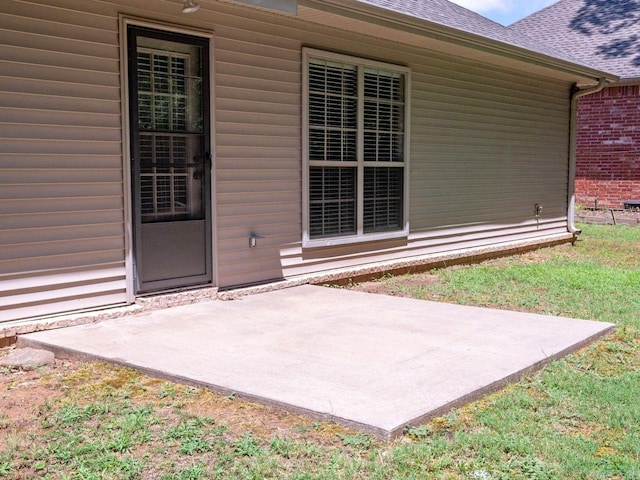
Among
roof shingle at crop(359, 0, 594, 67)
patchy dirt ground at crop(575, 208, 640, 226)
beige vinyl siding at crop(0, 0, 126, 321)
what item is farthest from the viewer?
patchy dirt ground at crop(575, 208, 640, 226)

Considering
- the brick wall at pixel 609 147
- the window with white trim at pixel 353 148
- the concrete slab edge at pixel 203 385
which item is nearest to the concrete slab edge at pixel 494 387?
the concrete slab edge at pixel 203 385

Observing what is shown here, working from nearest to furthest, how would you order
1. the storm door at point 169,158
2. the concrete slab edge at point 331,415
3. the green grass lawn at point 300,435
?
the green grass lawn at point 300,435 → the concrete slab edge at point 331,415 → the storm door at point 169,158

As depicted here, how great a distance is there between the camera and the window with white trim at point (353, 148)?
6.75 m

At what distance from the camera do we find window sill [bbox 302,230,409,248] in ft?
22.2

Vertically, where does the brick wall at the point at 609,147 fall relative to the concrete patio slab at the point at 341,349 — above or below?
above

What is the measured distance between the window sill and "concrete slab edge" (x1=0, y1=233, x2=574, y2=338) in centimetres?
26


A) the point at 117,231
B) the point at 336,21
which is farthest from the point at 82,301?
the point at 336,21

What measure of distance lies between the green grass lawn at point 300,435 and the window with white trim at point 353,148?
10.4ft

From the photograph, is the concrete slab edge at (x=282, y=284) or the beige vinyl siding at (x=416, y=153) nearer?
the concrete slab edge at (x=282, y=284)

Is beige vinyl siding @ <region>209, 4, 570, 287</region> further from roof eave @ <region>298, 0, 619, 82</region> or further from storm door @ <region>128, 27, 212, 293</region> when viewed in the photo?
roof eave @ <region>298, 0, 619, 82</region>

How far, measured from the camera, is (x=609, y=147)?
15453 millimetres

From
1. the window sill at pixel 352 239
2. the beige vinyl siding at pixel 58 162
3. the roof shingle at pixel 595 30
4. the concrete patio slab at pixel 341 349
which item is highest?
the roof shingle at pixel 595 30

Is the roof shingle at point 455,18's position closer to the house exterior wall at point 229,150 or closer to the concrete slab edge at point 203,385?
the house exterior wall at point 229,150

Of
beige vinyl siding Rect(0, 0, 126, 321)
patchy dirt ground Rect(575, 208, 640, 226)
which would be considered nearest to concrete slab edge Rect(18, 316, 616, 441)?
beige vinyl siding Rect(0, 0, 126, 321)
